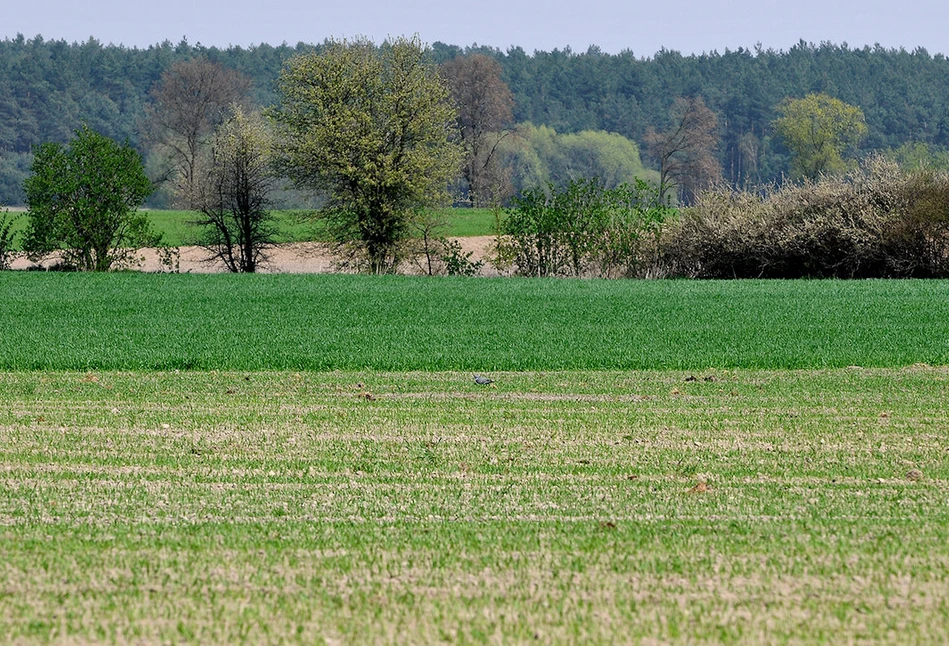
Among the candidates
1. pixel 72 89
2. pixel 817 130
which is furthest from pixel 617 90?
pixel 72 89

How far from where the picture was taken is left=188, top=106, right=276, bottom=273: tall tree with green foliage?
145ft

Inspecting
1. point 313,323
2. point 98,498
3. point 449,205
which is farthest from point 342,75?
point 98,498

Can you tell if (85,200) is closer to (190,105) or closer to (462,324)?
(462,324)

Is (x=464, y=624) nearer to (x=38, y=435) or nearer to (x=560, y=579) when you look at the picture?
(x=560, y=579)

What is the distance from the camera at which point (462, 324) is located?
24.2m

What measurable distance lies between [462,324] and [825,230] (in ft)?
69.1

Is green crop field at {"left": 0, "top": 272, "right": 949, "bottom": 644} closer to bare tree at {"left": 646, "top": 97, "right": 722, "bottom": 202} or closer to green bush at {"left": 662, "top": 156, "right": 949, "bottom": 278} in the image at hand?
green bush at {"left": 662, "top": 156, "right": 949, "bottom": 278}

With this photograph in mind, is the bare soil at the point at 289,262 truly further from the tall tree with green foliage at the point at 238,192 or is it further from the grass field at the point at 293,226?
the tall tree with green foliage at the point at 238,192

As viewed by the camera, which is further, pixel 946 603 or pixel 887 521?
pixel 887 521

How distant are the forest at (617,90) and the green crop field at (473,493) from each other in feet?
325

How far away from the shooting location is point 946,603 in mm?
5438

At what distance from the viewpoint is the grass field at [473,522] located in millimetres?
5242

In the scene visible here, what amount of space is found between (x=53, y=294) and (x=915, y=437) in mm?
25303

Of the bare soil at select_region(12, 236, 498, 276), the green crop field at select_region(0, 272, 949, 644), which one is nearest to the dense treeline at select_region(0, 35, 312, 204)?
the bare soil at select_region(12, 236, 498, 276)
